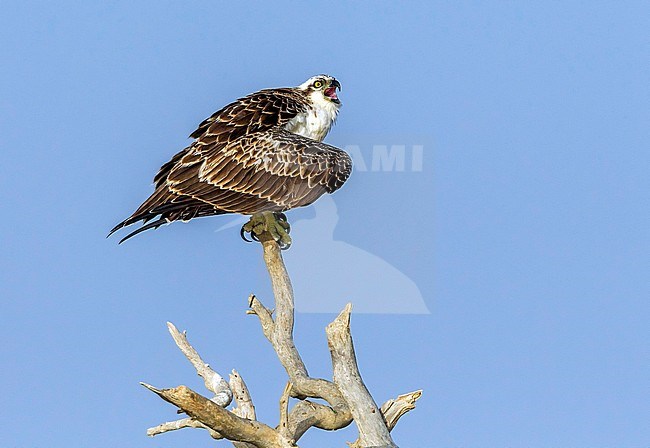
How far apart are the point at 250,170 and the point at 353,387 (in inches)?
96.3

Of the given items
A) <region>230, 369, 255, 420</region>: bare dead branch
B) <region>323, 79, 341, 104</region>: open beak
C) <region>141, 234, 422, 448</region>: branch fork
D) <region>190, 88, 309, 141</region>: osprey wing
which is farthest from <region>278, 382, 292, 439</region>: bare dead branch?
<region>323, 79, 341, 104</region>: open beak

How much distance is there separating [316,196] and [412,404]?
91.1 inches

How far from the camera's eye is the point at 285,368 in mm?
12133

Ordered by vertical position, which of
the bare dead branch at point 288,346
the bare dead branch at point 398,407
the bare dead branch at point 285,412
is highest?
the bare dead branch at point 288,346

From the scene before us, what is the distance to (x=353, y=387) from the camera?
11352 millimetres

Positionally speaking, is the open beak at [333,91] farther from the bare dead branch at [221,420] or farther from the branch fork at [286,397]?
the bare dead branch at [221,420]

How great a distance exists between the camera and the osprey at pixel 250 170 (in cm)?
1165

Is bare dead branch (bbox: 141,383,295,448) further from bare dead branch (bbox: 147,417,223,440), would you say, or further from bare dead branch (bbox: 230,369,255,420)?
bare dead branch (bbox: 230,369,255,420)

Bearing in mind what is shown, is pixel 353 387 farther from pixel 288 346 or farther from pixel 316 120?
pixel 316 120

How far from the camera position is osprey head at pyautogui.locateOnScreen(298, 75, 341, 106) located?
1273cm

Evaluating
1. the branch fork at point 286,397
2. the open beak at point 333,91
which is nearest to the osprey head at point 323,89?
the open beak at point 333,91

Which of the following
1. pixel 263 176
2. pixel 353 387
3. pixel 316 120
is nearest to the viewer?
pixel 353 387

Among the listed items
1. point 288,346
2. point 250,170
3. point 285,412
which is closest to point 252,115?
point 250,170

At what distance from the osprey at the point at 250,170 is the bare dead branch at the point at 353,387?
1.38 meters
